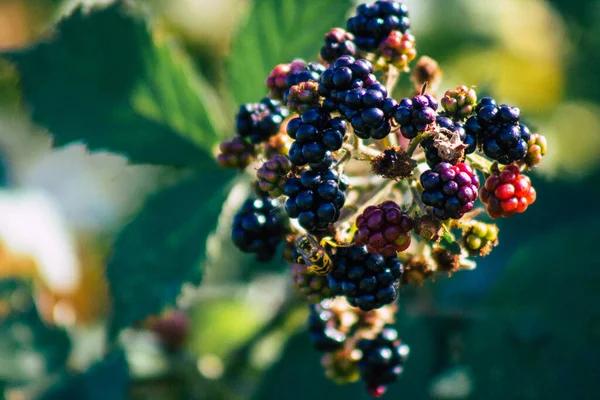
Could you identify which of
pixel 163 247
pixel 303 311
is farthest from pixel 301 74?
pixel 303 311

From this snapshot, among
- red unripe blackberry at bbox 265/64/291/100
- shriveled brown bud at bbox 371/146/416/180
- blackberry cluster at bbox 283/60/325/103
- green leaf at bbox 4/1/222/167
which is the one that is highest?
green leaf at bbox 4/1/222/167

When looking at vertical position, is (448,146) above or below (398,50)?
below

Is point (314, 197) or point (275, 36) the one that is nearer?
point (314, 197)

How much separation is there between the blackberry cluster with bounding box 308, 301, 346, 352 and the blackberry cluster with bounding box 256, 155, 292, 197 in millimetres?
493

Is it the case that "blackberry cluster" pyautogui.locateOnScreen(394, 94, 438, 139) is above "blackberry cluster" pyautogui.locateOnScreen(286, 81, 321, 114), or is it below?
below

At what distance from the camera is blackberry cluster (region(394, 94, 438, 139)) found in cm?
179

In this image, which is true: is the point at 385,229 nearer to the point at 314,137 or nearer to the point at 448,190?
the point at 448,190

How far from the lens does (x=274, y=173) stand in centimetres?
196

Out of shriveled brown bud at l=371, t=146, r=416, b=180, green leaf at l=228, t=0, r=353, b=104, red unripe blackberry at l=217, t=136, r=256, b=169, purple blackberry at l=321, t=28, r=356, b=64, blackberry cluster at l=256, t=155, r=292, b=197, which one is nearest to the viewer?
shriveled brown bud at l=371, t=146, r=416, b=180

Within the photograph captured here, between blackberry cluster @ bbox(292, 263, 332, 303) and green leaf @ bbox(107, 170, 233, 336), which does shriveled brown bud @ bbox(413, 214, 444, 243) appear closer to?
blackberry cluster @ bbox(292, 263, 332, 303)

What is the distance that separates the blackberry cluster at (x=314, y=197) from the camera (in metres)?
1.80

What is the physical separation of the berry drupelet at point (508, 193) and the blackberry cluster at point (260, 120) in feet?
2.49

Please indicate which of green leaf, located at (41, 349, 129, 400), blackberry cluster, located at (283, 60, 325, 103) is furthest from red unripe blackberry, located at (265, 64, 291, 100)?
green leaf, located at (41, 349, 129, 400)

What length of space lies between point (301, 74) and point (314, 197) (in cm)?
45
